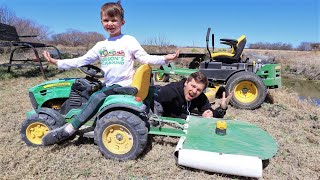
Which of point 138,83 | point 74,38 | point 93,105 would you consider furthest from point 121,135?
point 74,38

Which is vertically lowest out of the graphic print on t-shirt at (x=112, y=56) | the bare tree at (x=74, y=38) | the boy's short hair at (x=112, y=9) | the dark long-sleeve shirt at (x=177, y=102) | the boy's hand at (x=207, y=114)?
the boy's hand at (x=207, y=114)

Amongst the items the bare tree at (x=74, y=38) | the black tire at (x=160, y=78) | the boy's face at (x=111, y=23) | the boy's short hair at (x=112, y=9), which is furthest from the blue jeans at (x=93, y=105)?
the bare tree at (x=74, y=38)

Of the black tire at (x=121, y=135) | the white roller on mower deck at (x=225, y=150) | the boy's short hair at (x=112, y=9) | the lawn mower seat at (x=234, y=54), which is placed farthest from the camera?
the lawn mower seat at (x=234, y=54)

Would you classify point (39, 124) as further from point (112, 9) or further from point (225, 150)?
point (225, 150)

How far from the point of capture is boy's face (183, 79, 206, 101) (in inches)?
144

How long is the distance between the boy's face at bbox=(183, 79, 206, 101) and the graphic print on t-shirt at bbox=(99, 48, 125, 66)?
3.23ft

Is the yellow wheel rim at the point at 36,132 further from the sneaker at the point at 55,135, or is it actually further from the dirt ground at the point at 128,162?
the sneaker at the point at 55,135

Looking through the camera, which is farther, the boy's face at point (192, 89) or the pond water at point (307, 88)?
the pond water at point (307, 88)

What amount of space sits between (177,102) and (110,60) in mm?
1140

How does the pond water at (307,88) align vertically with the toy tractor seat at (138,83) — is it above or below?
below

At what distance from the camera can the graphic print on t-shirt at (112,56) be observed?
3203 mm

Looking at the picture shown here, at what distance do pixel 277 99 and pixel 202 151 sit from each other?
4.47m

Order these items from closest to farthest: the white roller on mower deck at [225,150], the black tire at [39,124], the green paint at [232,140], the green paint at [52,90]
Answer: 1. the white roller on mower deck at [225,150]
2. the green paint at [232,140]
3. the black tire at [39,124]
4. the green paint at [52,90]

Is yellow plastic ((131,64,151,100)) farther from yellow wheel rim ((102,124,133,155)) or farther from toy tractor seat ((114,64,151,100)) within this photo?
yellow wheel rim ((102,124,133,155))
